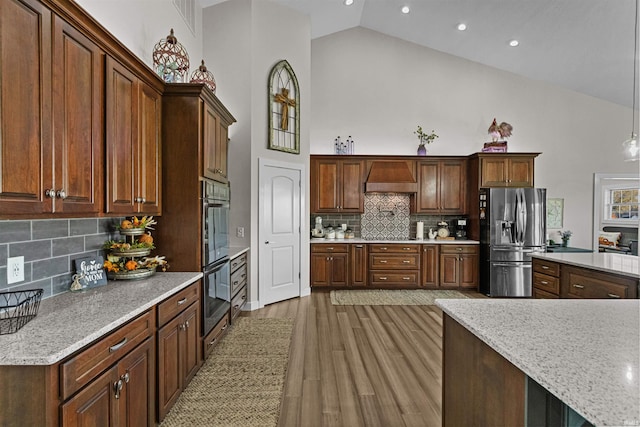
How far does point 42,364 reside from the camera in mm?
1156

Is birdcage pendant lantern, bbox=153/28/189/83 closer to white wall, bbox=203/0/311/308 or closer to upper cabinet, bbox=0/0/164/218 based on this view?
upper cabinet, bbox=0/0/164/218

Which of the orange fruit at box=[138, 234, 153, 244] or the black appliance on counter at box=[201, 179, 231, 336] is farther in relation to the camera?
the black appliance on counter at box=[201, 179, 231, 336]

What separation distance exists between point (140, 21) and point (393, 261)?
484 centimetres

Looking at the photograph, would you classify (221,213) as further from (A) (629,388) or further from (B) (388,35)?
(B) (388,35)

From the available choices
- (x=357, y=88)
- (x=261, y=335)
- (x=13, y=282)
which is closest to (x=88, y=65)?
(x=13, y=282)

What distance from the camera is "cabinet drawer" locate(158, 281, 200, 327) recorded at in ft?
6.63

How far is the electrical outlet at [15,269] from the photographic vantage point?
166cm

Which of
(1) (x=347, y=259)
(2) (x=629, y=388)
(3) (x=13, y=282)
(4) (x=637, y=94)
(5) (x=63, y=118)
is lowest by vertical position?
(1) (x=347, y=259)

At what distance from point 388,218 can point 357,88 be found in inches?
102

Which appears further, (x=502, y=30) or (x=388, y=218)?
(x=388, y=218)

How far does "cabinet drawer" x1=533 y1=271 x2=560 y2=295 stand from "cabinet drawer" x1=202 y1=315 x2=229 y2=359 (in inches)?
130

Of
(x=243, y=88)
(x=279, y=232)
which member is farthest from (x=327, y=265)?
(x=243, y=88)

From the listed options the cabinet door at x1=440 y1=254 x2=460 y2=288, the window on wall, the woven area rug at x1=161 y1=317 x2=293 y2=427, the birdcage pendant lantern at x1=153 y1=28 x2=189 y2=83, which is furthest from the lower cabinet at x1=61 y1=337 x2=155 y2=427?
the window on wall

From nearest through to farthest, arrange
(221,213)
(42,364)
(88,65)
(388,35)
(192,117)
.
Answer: (42,364) < (88,65) < (192,117) < (221,213) < (388,35)
